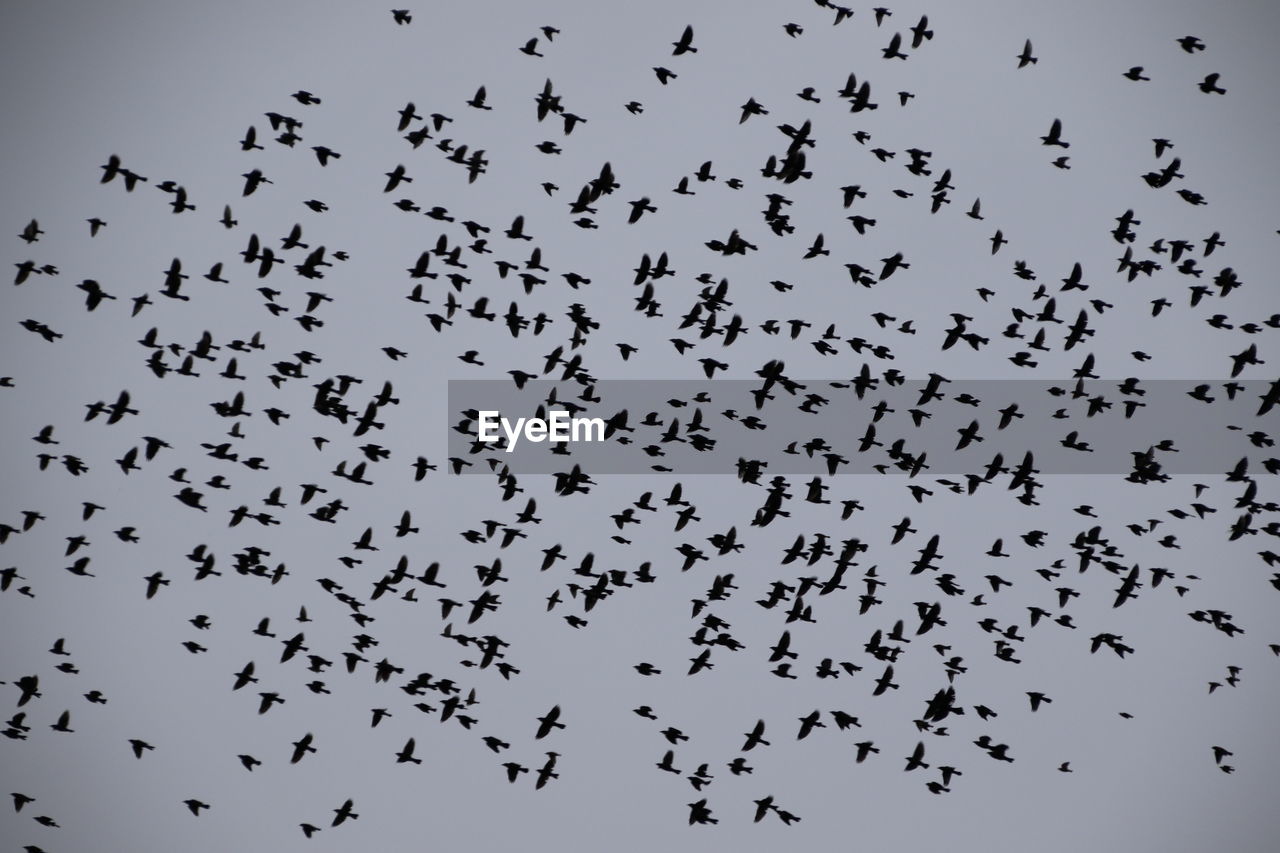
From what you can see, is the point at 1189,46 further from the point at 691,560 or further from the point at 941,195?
the point at 691,560

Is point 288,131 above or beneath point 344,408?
above

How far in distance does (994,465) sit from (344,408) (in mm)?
22338

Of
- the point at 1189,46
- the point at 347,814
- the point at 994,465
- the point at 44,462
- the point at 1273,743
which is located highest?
the point at 1273,743

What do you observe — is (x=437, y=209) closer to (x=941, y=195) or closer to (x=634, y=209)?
(x=634, y=209)

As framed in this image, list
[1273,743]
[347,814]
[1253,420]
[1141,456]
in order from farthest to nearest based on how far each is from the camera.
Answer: [1273,743] → [1253,420] → [347,814] → [1141,456]

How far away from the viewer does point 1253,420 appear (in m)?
160

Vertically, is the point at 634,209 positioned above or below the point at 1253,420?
below

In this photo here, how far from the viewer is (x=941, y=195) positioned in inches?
1961

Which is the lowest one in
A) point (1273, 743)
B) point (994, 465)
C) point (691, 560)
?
point (691, 560)

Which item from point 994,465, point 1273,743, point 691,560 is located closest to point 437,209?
point 691,560

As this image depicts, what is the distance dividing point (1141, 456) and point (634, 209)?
18.8m

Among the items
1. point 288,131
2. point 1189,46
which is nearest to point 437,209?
point 288,131

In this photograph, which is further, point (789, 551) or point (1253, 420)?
point (1253, 420)

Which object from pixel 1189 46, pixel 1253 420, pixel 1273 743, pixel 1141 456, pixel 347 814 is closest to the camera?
pixel 1189 46
